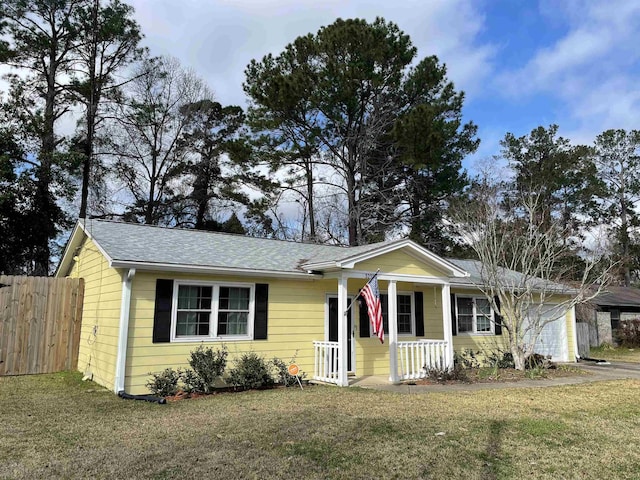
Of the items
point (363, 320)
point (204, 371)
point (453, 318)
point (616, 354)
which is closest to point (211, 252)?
point (204, 371)

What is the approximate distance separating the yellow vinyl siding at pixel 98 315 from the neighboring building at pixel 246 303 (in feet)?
0.08

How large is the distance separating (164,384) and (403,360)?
18.3 ft

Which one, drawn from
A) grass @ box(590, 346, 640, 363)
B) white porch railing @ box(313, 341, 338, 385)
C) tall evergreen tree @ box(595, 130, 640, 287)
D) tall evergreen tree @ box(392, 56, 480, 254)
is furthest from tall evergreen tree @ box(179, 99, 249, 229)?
tall evergreen tree @ box(595, 130, 640, 287)

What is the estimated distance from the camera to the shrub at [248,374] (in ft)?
28.5

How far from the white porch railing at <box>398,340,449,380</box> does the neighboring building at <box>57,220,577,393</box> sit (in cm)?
3

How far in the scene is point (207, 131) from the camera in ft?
86.5

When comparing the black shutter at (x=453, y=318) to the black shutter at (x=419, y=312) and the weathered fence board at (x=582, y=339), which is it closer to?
the black shutter at (x=419, y=312)

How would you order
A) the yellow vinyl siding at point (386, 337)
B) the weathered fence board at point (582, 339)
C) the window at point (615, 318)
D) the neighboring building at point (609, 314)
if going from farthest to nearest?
the window at point (615, 318) → the neighboring building at point (609, 314) → the weathered fence board at point (582, 339) → the yellow vinyl siding at point (386, 337)

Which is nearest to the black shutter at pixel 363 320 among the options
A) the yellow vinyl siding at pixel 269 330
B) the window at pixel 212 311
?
the yellow vinyl siding at pixel 269 330

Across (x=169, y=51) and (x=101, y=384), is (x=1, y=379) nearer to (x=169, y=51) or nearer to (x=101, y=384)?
(x=101, y=384)

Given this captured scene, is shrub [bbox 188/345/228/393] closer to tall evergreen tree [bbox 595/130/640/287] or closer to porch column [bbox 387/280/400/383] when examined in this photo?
porch column [bbox 387/280/400/383]

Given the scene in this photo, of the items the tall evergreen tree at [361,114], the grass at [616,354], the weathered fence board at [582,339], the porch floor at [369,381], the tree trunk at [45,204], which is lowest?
the porch floor at [369,381]

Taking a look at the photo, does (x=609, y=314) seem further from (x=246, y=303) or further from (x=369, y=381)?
(x=246, y=303)

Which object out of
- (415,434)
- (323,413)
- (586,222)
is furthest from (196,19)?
(586,222)
